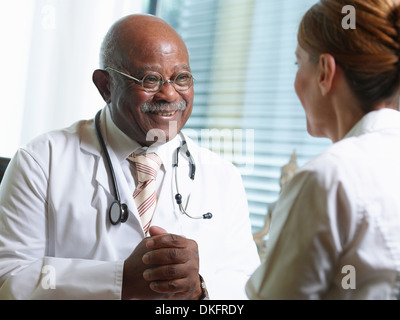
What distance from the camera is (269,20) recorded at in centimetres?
242

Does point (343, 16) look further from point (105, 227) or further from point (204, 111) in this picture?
point (204, 111)

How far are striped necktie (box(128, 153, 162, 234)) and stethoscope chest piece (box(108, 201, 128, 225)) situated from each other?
76 millimetres

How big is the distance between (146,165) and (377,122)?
0.85m

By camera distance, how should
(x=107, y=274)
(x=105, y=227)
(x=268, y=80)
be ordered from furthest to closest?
(x=268, y=80)
(x=105, y=227)
(x=107, y=274)

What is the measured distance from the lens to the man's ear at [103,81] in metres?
1.58

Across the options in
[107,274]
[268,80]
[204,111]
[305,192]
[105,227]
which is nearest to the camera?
[305,192]

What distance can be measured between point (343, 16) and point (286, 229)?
1.42 ft

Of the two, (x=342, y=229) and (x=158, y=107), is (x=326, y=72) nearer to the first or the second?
(x=342, y=229)

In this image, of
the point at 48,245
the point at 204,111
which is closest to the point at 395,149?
the point at 48,245

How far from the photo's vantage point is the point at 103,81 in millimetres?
1599

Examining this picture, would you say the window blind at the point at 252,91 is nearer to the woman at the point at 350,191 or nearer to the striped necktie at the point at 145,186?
the striped necktie at the point at 145,186

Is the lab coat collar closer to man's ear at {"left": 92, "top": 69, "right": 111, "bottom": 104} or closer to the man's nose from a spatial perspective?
the man's nose

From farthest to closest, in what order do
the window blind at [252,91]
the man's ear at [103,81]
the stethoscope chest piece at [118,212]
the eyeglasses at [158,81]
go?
the window blind at [252,91] → the man's ear at [103,81] → the eyeglasses at [158,81] → the stethoscope chest piece at [118,212]

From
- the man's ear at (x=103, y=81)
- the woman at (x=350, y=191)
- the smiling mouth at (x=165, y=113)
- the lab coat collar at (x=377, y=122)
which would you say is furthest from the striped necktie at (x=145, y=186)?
the lab coat collar at (x=377, y=122)
